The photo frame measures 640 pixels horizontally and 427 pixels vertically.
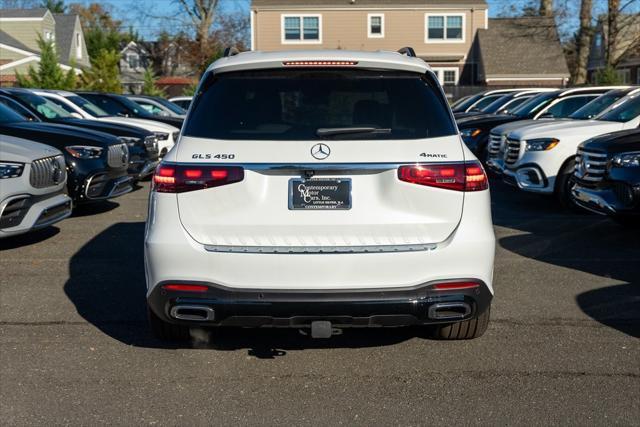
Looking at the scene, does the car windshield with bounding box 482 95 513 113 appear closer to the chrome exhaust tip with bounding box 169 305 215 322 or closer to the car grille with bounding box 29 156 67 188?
the car grille with bounding box 29 156 67 188

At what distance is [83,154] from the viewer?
10094 millimetres

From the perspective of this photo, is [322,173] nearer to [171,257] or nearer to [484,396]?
[171,257]

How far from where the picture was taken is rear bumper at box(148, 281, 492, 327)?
424 cm

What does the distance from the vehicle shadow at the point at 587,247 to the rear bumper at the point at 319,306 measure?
1971 millimetres

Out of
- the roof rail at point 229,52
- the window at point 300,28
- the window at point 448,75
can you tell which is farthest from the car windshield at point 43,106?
the window at point 448,75

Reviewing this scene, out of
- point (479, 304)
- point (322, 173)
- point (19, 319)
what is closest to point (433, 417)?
point (479, 304)

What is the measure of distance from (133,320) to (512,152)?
7201 mm

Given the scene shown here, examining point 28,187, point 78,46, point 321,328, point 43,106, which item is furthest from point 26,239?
point 78,46

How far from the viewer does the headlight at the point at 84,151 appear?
10.1 meters

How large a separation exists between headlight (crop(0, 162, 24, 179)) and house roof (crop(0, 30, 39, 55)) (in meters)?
44.3

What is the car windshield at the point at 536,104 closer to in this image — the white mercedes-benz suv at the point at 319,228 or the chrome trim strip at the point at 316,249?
the white mercedes-benz suv at the point at 319,228

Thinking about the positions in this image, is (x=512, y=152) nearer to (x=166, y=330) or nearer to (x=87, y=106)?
(x=166, y=330)

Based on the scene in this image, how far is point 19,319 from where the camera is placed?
19.2 ft

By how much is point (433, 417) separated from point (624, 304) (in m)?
2.74
